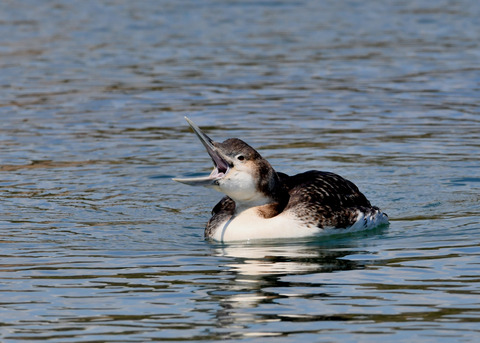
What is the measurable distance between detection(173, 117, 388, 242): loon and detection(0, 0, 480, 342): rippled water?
0.59ft

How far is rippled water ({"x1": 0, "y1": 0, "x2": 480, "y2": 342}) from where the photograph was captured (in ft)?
24.7

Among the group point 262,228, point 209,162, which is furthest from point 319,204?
point 209,162

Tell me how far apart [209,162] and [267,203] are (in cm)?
385

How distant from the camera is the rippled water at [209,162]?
7539 mm

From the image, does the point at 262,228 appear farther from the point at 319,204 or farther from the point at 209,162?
the point at 209,162

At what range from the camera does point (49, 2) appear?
30.3 metres

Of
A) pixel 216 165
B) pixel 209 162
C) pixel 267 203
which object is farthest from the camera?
pixel 209 162

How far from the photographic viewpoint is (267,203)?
10148 millimetres

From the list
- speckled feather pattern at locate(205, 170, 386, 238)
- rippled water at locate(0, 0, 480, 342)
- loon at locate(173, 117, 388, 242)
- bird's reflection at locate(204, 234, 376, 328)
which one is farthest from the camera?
speckled feather pattern at locate(205, 170, 386, 238)

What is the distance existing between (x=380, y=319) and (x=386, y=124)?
8953mm

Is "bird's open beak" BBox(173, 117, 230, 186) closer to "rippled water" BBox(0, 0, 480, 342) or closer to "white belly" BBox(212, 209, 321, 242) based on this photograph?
"white belly" BBox(212, 209, 321, 242)

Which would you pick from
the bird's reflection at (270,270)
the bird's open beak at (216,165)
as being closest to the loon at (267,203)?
the bird's open beak at (216,165)

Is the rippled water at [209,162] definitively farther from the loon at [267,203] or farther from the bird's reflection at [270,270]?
the loon at [267,203]

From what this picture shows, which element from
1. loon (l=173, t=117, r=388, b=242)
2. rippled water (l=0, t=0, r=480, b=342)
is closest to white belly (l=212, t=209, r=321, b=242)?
loon (l=173, t=117, r=388, b=242)
